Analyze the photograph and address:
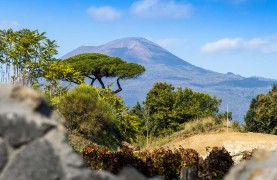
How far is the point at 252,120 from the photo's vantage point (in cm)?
3497

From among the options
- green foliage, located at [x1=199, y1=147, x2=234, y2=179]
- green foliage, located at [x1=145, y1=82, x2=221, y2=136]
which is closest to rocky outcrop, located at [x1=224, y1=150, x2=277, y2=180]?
green foliage, located at [x1=199, y1=147, x2=234, y2=179]

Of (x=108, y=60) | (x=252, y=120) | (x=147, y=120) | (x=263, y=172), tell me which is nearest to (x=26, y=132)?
(x=263, y=172)

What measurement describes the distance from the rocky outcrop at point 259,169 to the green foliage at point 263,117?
104 feet

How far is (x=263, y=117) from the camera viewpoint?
3441cm

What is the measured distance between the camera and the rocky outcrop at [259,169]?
9.96 feet

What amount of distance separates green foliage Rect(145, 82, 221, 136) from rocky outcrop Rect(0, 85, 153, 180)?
40.5m

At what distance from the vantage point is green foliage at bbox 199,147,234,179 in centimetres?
1555

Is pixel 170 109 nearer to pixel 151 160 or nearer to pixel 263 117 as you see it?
pixel 263 117

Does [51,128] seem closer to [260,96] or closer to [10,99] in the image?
[10,99]

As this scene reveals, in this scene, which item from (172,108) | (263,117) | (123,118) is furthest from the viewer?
(172,108)

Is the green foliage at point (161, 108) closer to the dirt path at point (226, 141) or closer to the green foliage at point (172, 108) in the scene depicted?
the green foliage at point (172, 108)

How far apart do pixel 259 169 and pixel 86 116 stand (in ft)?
87.2

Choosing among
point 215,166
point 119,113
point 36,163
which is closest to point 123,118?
point 119,113

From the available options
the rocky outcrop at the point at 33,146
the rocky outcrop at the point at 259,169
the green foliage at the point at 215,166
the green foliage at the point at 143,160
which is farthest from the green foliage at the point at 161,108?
the rocky outcrop at the point at 259,169
